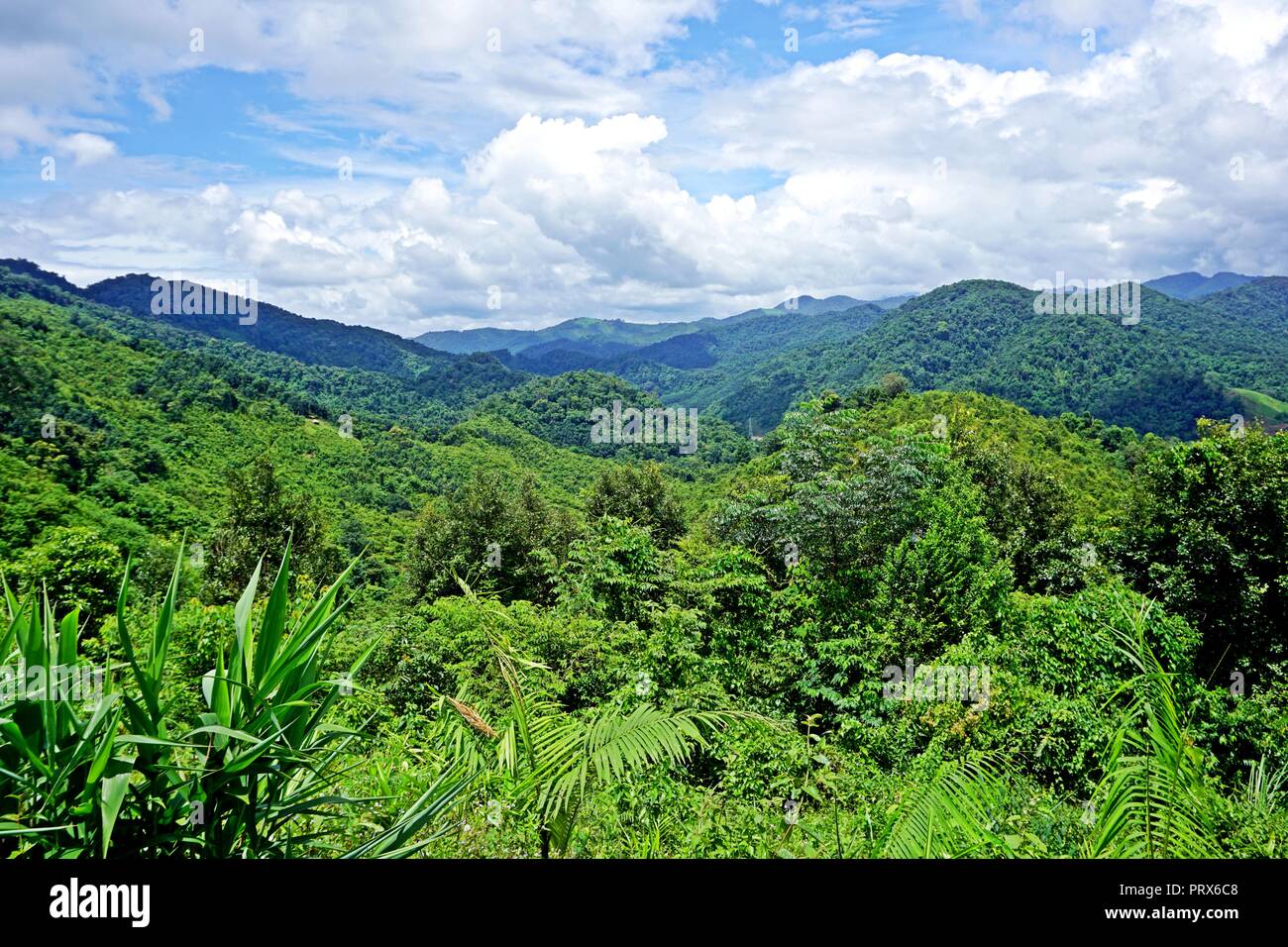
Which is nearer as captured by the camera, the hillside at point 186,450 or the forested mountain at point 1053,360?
the hillside at point 186,450

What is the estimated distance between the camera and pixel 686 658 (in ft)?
31.3

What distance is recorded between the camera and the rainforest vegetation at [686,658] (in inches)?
60.4

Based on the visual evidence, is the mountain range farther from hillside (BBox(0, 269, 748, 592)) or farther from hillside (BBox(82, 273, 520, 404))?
hillside (BBox(0, 269, 748, 592))

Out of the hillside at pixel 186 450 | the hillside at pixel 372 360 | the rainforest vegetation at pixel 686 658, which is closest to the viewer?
the rainforest vegetation at pixel 686 658

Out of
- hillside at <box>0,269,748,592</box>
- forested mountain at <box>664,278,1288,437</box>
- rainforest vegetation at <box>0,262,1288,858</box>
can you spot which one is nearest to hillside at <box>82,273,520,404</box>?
forested mountain at <box>664,278,1288,437</box>

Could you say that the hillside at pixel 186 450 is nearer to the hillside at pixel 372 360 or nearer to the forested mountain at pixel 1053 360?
the forested mountain at pixel 1053 360

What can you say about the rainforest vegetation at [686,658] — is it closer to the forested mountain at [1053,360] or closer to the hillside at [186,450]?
the hillside at [186,450]

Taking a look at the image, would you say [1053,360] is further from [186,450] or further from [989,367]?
[186,450]

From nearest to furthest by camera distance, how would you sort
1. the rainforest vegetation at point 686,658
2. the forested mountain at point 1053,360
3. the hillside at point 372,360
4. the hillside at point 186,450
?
1. the rainforest vegetation at point 686,658
2. the hillside at point 186,450
3. the forested mountain at point 1053,360
4. the hillside at point 372,360

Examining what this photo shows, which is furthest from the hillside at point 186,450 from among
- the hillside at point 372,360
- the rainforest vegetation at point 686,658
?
the hillside at point 372,360

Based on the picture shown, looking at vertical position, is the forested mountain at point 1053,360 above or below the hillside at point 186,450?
above

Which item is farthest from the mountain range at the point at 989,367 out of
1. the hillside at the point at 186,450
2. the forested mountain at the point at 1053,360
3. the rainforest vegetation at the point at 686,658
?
the rainforest vegetation at the point at 686,658
